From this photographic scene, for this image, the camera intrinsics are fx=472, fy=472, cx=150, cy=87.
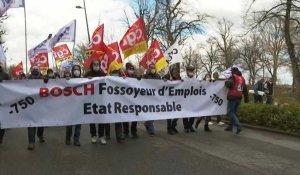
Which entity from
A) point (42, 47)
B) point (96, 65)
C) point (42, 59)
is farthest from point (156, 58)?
point (42, 47)

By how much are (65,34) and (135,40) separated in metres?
10.3

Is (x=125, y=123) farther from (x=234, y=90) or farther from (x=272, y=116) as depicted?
(x=272, y=116)

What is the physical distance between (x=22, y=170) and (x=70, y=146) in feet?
7.90

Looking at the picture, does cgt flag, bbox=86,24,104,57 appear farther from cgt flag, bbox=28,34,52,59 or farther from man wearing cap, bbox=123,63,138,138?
cgt flag, bbox=28,34,52,59

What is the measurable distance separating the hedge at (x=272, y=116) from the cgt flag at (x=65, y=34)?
9.83m

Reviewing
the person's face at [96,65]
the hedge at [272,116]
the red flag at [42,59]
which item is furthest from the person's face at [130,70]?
the red flag at [42,59]

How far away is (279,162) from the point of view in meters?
8.80

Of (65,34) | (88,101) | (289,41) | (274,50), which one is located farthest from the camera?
(274,50)

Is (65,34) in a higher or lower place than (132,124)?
higher

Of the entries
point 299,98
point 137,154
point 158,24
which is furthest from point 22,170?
point 158,24

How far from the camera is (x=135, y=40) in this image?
12.6m

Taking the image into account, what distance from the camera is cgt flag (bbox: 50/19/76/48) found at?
22000mm

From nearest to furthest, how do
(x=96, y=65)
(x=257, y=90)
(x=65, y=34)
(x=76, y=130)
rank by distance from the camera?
(x=76, y=130) < (x=96, y=65) < (x=65, y=34) < (x=257, y=90)

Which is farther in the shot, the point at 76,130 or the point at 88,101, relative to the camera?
the point at 88,101
